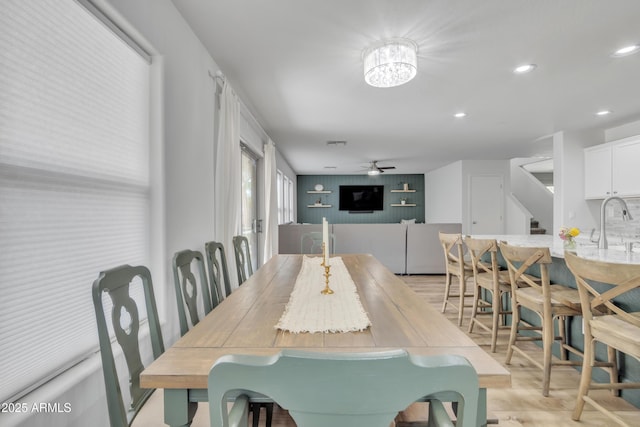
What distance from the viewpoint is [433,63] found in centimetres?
254

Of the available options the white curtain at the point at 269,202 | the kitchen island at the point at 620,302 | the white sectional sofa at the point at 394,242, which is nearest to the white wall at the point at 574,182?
the white sectional sofa at the point at 394,242

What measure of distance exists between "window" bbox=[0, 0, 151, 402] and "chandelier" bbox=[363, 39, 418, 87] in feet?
5.05

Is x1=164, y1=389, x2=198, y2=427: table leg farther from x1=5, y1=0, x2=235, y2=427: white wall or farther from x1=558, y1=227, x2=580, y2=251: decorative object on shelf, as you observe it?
x1=558, y1=227, x2=580, y2=251: decorative object on shelf

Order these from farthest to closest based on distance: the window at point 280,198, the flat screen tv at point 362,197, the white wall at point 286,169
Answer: the flat screen tv at point 362,197 → the window at point 280,198 → the white wall at point 286,169

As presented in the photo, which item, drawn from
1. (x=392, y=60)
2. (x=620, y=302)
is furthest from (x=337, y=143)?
(x=620, y=302)

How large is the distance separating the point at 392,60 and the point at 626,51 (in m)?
1.91

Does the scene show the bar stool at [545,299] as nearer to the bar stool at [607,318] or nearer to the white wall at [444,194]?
the bar stool at [607,318]

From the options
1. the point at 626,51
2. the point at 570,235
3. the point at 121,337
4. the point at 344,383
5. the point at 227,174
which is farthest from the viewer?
the point at 227,174

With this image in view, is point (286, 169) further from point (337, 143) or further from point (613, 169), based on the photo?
point (613, 169)

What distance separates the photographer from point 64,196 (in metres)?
1.12

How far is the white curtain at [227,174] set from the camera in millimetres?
2535

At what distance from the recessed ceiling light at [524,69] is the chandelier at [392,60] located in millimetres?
1084

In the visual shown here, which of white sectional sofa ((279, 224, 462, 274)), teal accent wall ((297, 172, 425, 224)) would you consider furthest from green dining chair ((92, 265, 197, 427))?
teal accent wall ((297, 172, 425, 224))

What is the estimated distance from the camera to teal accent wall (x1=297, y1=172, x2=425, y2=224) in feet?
32.4
